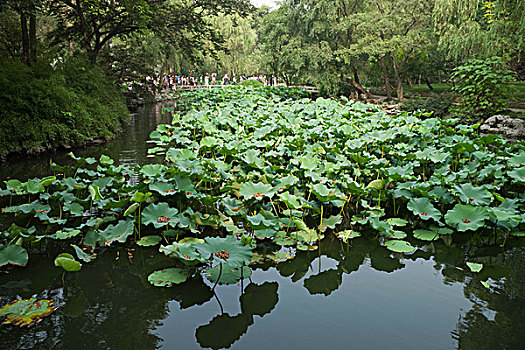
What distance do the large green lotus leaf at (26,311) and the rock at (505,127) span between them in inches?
290

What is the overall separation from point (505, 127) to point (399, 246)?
576 centimetres

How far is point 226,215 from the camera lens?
3127 millimetres

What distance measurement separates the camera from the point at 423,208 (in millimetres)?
2816

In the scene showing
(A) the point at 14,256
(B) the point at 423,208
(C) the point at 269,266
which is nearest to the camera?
(A) the point at 14,256

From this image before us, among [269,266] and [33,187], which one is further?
[33,187]

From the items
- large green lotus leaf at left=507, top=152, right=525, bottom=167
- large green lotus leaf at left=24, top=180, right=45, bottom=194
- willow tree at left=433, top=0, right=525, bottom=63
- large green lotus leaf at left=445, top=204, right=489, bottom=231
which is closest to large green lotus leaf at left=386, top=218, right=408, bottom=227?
Answer: large green lotus leaf at left=445, top=204, right=489, bottom=231

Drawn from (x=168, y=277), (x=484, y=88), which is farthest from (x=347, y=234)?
(x=484, y=88)

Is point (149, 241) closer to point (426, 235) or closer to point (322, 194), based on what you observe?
point (322, 194)

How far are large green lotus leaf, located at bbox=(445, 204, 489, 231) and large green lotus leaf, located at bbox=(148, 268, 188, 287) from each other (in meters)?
1.79

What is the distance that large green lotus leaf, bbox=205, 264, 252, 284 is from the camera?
2236 mm

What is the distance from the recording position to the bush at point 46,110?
5.86 meters

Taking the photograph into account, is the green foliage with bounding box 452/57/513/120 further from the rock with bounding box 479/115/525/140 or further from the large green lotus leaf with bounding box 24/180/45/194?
the large green lotus leaf with bounding box 24/180/45/194

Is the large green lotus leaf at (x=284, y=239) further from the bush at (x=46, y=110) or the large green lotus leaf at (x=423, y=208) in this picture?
the bush at (x=46, y=110)

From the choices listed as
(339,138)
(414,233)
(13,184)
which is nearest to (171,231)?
(13,184)
